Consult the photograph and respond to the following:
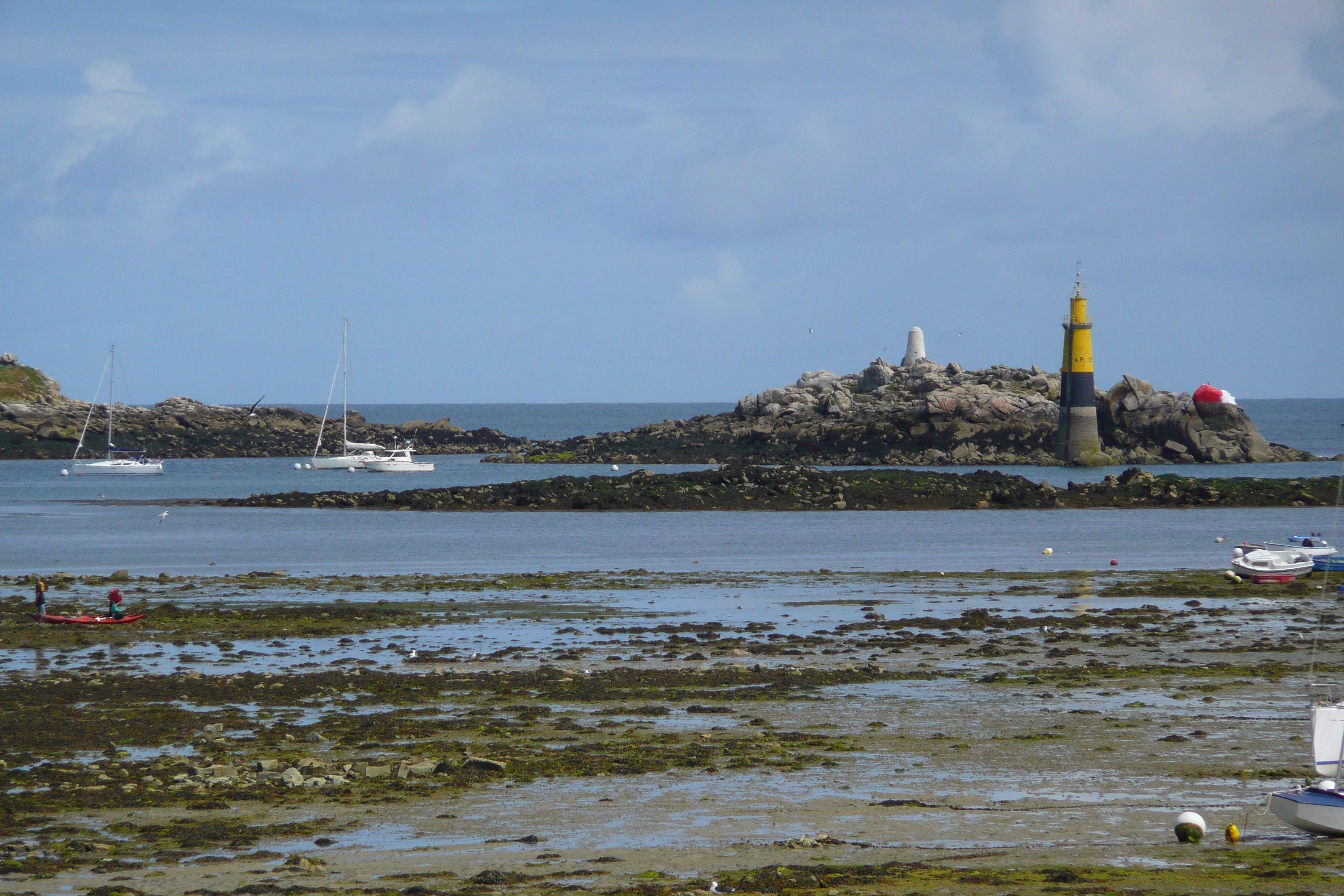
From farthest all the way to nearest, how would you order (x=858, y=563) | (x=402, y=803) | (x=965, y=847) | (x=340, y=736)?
(x=858, y=563) → (x=340, y=736) → (x=402, y=803) → (x=965, y=847)

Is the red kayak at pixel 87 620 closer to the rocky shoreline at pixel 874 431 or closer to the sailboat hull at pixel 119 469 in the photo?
the rocky shoreline at pixel 874 431

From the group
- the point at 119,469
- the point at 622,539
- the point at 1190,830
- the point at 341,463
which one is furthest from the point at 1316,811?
the point at 119,469

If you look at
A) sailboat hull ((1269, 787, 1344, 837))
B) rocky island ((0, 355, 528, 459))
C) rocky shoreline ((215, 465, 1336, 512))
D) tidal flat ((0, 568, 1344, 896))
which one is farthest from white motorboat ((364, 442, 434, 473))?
sailboat hull ((1269, 787, 1344, 837))

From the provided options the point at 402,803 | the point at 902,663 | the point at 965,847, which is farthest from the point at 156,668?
the point at 965,847

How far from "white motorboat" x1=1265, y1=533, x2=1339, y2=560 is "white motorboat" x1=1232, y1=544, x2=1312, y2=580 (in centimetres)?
18

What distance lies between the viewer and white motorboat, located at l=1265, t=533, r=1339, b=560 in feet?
121

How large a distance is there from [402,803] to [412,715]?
4632mm

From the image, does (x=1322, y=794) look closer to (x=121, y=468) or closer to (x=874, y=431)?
(x=874, y=431)

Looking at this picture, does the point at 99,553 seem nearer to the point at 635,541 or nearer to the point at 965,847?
the point at 635,541

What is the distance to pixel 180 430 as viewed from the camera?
14325 cm

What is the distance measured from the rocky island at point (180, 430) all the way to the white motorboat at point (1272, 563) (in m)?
109

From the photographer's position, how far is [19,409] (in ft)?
445

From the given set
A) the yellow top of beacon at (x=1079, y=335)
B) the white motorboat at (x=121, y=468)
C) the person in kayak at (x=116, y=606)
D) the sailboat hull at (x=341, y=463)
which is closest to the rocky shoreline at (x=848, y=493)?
the yellow top of beacon at (x=1079, y=335)

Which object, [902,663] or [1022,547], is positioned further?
[1022,547]
